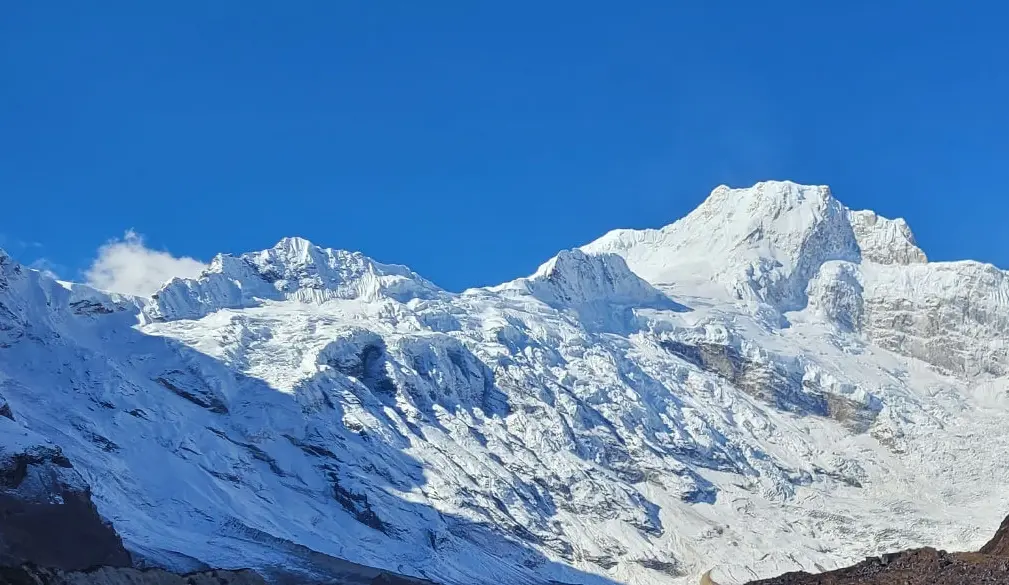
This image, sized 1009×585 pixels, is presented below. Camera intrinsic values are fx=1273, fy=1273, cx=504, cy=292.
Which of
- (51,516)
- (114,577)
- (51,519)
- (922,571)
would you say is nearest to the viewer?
(922,571)

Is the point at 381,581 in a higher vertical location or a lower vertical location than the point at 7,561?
higher

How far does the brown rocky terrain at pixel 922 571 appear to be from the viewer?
8612 cm

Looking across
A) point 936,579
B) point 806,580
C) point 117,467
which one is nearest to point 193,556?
point 117,467

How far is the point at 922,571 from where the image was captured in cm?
9038

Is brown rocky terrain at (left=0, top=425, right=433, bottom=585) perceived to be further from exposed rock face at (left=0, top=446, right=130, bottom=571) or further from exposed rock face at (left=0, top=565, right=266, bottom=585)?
exposed rock face at (left=0, top=565, right=266, bottom=585)

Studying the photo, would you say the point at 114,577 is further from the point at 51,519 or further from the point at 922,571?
the point at 922,571

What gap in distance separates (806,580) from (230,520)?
367ft

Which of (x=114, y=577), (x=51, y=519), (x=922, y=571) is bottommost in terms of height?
(x=114, y=577)

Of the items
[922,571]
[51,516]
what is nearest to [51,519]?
[51,516]

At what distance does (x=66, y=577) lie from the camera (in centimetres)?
9600

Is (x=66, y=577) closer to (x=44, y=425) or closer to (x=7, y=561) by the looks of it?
(x=7, y=561)

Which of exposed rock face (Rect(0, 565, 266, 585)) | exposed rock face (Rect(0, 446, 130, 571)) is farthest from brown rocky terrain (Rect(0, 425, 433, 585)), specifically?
exposed rock face (Rect(0, 565, 266, 585))

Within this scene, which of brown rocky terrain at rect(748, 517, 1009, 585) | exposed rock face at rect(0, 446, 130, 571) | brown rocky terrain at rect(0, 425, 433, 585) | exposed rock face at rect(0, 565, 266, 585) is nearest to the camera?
brown rocky terrain at rect(748, 517, 1009, 585)

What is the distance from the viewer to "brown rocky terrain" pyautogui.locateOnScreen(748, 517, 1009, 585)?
86125 mm
